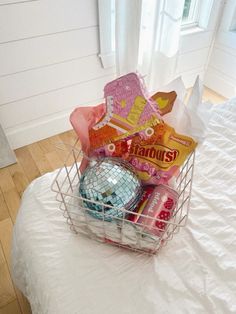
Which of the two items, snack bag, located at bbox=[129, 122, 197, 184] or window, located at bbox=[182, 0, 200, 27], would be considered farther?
window, located at bbox=[182, 0, 200, 27]

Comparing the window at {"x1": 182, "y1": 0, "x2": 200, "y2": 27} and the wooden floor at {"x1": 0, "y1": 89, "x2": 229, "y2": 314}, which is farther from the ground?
the window at {"x1": 182, "y1": 0, "x2": 200, "y2": 27}

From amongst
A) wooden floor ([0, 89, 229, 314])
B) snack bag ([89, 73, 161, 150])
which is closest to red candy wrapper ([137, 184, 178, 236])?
snack bag ([89, 73, 161, 150])

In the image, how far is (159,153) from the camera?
508mm

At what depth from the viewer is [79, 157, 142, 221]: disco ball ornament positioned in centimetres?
47

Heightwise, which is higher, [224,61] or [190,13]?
[190,13]

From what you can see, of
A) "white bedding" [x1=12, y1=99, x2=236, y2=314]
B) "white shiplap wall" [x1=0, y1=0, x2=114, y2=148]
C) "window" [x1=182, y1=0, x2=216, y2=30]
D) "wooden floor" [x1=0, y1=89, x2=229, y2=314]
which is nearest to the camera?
"white bedding" [x1=12, y1=99, x2=236, y2=314]

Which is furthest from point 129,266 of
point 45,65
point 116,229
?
point 45,65

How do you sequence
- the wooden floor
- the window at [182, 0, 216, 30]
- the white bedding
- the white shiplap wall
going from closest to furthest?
the white bedding, the wooden floor, the white shiplap wall, the window at [182, 0, 216, 30]

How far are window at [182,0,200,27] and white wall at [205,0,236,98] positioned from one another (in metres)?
0.20

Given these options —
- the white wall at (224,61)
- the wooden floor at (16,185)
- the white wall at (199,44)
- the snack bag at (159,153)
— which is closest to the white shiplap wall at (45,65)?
the wooden floor at (16,185)

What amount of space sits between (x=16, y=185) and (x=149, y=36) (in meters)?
1.17

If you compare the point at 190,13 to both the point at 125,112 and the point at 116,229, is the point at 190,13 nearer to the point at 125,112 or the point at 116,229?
the point at 125,112

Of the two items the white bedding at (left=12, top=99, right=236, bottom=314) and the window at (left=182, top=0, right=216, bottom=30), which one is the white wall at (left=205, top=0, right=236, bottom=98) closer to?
the window at (left=182, top=0, right=216, bottom=30)

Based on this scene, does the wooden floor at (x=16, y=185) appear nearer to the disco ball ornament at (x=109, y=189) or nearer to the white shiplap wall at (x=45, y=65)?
the white shiplap wall at (x=45, y=65)
